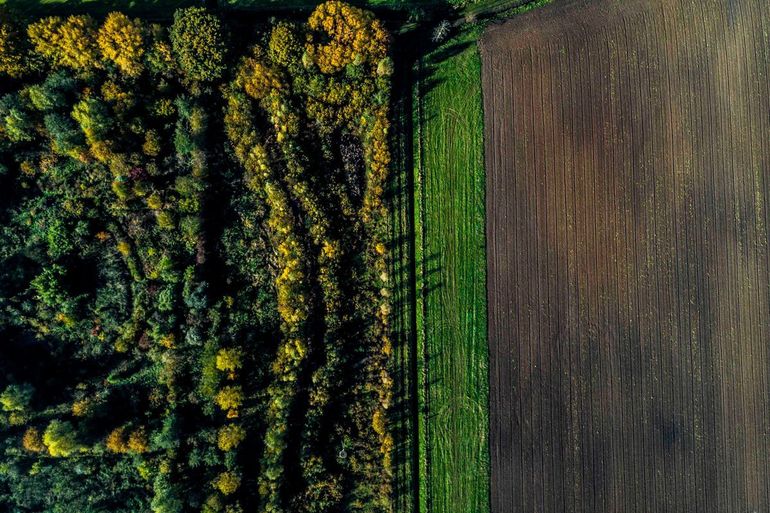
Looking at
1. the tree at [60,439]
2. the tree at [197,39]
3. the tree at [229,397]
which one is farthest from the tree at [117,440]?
the tree at [197,39]

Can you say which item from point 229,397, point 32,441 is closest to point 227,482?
point 229,397

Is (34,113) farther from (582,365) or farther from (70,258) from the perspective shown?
(582,365)

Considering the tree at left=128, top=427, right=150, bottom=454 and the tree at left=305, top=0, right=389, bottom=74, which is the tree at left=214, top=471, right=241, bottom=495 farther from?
the tree at left=305, top=0, right=389, bottom=74

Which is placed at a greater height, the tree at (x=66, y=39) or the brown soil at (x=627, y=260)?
the tree at (x=66, y=39)

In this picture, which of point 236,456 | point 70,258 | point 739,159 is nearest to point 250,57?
point 70,258

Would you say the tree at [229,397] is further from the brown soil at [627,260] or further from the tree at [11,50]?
the tree at [11,50]

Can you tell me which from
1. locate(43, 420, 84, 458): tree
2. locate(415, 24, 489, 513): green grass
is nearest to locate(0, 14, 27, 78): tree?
locate(43, 420, 84, 458): tree
